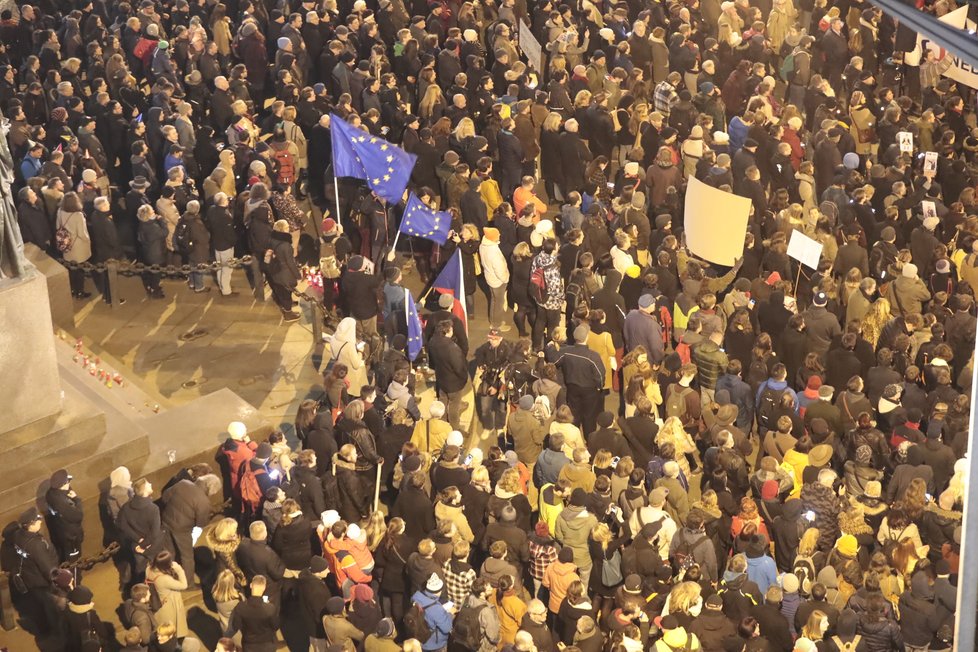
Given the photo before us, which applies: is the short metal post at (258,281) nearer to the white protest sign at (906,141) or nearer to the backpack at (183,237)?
the backpack at (183,237)

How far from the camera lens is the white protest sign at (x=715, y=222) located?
17203 mm

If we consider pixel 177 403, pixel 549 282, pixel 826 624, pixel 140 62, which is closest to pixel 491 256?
pixel 549 282

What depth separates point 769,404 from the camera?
14.9 meters

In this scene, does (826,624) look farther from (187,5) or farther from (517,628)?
(187,5)

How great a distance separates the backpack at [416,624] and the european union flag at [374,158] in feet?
24.6

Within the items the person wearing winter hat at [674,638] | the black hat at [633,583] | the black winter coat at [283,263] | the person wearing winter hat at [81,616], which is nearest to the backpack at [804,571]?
the person wearing winter hat at [674,638]

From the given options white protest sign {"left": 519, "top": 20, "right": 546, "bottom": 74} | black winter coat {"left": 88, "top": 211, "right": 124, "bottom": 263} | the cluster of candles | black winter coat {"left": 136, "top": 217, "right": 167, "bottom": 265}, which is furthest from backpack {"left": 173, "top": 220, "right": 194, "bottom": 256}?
white protest sign {"left": 519, "top": 20, "right": 546, "bottom": 74}

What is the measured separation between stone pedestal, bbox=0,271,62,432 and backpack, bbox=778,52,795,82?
13.1m

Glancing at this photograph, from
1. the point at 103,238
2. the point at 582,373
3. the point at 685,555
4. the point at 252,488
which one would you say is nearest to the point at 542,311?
the point at 582,373

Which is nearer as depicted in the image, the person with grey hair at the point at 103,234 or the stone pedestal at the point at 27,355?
the stone pedestal at the point at 27,355

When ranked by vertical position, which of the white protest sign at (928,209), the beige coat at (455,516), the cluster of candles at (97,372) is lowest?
the cluster of candles at (97,372)

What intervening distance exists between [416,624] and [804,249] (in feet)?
24.2

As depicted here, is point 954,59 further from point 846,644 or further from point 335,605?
point 335,605

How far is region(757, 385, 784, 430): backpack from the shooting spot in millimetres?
14812
